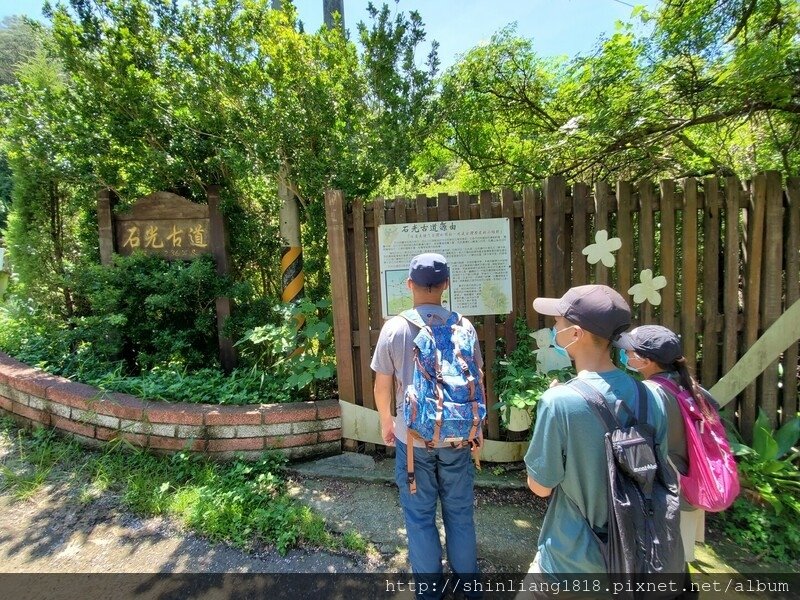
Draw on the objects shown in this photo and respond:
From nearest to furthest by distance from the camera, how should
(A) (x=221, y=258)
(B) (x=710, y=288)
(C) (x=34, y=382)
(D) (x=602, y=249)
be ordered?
(D) (x=602, y=249)
(B) (x=710, y=288)
(C) (x=34, y=382)
(A) (x=221, y=258)

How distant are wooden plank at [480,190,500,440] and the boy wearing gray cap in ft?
5.96

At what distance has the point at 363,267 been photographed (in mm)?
3492

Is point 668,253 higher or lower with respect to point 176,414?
higher

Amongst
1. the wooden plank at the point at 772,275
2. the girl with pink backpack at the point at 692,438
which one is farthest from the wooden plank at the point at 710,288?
the girl with pink backpack at the point at 692,438

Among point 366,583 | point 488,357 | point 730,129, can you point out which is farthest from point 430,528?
point 730,129

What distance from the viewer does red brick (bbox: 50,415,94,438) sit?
3586 mm

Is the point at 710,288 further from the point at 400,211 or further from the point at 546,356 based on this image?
the point at 400,211

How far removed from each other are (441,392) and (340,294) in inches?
64.8

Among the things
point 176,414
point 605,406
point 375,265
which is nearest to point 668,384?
point 605,406

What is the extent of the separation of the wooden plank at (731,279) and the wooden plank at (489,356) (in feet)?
5.44

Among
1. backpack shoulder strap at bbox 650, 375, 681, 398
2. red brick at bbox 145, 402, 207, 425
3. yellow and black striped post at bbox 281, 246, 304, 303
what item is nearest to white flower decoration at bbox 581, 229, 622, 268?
backpack shoulder strap at bbox 650, 375, 681, 398

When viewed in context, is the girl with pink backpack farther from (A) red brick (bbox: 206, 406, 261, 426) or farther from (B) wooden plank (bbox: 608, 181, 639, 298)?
(A) red brick (bbox: 206, 406, 261, 426)

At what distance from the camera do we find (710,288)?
3.36 m

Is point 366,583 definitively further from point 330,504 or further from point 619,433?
point 619,433
